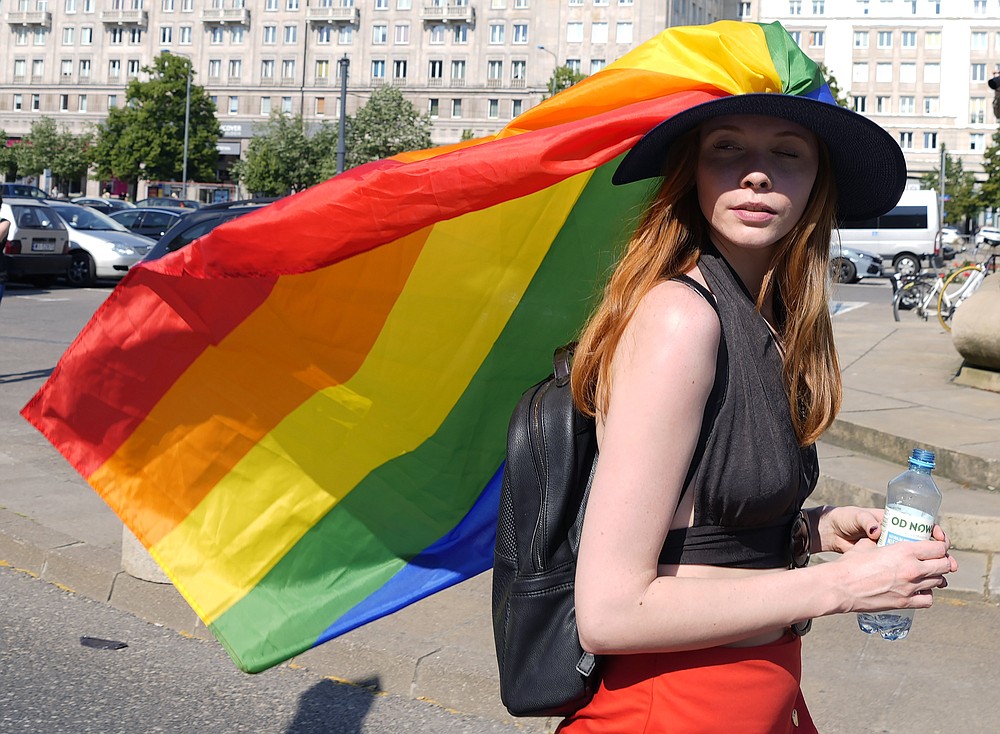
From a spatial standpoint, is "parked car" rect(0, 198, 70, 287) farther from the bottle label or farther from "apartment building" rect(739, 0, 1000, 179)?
"apartment building" rect(739, 0, 1000, 179)

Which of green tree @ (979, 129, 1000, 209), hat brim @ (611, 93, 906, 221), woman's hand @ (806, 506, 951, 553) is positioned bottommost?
woman's hand @ (806, 506, 951, 553)

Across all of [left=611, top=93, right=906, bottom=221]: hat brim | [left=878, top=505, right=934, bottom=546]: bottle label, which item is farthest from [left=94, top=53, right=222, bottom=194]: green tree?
[left=878, top=505, right=934, bottom=546]: bottle label

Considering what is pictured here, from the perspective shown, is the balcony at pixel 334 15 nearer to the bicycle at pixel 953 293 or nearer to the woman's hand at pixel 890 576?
the bicycle at pixel 953 293

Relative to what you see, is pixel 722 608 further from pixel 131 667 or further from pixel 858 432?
pixel 858 432

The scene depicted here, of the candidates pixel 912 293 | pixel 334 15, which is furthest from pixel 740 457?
pixel 334 15

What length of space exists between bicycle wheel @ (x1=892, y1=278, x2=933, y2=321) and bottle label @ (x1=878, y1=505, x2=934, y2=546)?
720 inches

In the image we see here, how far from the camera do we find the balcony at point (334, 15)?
93062 mm

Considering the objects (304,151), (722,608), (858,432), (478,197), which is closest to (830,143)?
(478,197)

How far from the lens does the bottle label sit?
6.25ft

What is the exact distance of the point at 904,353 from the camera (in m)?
12.7

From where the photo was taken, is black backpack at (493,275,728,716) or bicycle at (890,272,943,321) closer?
black backpack at (493,275,728,716)

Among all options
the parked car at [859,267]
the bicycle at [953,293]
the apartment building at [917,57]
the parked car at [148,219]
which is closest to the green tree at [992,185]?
the parked car at [859,267]

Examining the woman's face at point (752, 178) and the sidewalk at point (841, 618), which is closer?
the woman's face at point (752, 178)

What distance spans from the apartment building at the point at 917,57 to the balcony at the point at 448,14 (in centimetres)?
2678
